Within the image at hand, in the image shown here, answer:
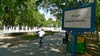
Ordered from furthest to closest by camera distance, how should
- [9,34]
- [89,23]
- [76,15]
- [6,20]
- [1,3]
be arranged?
[6,20] → [9,34] → [1,3] → [76,15] → [89,23]

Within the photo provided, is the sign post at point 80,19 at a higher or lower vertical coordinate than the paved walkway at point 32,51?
higher

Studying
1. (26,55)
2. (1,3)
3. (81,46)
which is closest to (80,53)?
(81,46)

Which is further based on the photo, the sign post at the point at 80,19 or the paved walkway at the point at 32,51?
the paved walkway at the point at 32,51

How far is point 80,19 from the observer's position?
7012mm

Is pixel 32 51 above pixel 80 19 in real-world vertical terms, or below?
below

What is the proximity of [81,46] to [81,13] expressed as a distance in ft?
25.5

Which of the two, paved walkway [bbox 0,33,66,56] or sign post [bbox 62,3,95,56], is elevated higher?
sign post [bbox 62,3,95,56]

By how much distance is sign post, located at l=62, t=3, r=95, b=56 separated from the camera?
6.59 metres

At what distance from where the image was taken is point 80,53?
14484mm

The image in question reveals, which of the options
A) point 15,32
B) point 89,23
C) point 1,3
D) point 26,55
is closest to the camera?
point 89,23

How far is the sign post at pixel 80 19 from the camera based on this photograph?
659 cm

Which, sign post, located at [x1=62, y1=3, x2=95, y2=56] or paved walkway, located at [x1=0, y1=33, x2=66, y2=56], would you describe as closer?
sign post, located at [x1=62, y1=3, x2=95, y2=56]

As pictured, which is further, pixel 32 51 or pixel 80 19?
pixel 32 51

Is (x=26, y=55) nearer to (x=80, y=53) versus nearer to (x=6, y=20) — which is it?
(x=80, y=53)
